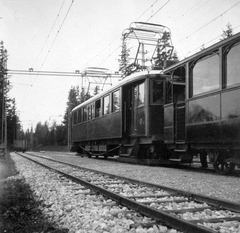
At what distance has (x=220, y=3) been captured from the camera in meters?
10.4

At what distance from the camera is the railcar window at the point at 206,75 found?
790 cm

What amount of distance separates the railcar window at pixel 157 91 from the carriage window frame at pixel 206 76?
2106 millimetres

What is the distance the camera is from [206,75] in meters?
8.32

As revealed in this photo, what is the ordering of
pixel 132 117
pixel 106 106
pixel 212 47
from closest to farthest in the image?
pixel 212 47 → pixel 132 117 → pixel 106 106

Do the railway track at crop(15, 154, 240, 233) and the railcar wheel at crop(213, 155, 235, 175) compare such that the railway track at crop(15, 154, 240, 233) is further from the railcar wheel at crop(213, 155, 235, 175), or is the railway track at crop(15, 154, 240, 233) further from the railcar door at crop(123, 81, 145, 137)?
the railcar door at crop(123, 81, 145, 137)

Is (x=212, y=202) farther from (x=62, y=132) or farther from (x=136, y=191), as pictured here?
(x=62, y=132)

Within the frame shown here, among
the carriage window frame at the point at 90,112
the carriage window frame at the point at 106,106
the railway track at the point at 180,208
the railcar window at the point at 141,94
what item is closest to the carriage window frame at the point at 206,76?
the railcar window at the point at 141,94

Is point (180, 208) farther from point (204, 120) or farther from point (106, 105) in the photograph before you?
point (106, 105)

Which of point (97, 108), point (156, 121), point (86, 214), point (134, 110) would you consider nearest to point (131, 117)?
point (134, 110)

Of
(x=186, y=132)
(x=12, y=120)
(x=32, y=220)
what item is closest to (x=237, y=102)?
(x=186, y=132)

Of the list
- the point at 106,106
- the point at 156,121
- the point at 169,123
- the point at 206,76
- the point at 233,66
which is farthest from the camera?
the point at 106,106

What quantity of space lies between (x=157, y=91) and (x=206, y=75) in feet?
9.26

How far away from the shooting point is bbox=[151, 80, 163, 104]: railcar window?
35.8ft

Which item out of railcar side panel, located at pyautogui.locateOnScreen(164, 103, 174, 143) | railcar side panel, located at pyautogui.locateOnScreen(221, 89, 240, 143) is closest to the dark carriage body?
railcar side panel, located at pyautogui.locateOnScreen(164, 103, 174, 143)
